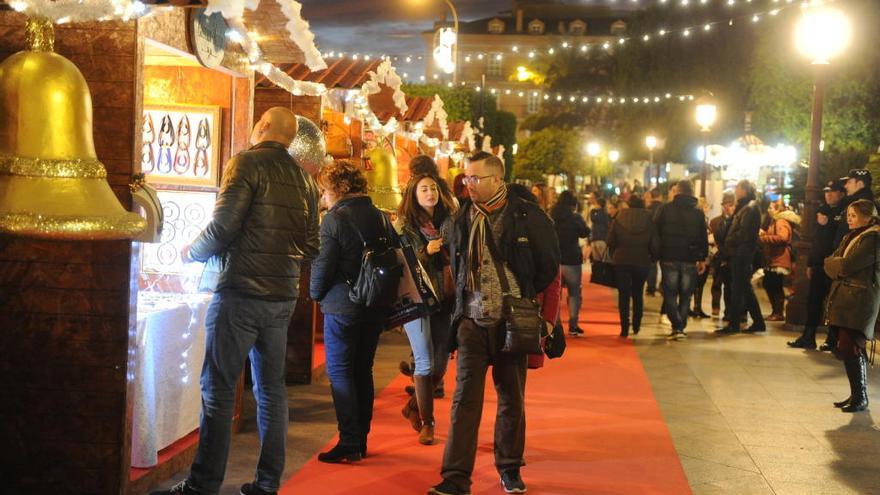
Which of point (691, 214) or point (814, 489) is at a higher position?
point (691, 214)

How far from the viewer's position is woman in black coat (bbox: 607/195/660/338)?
1213 centimetres

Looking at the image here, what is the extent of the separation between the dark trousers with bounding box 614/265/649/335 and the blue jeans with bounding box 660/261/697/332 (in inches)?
10.8

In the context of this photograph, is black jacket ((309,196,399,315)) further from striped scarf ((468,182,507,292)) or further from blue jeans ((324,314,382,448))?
striped scarf ((468,182,507,292))

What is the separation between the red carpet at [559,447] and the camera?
5.82 meters

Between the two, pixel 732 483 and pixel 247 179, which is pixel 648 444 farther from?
pixel 247 179

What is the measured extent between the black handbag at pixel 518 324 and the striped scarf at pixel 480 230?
0.45ft

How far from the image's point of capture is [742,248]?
12695 mm

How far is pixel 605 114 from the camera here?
5678 centimetres

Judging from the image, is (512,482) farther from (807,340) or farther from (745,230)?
(745,230)

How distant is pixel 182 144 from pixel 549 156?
46.2 metres

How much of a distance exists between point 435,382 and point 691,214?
20.0 feet

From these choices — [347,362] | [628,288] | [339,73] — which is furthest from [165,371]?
[628,288]

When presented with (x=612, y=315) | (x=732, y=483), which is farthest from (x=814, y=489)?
(x=612, y=315)

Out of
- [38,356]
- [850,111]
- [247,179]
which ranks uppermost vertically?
[850,111]
